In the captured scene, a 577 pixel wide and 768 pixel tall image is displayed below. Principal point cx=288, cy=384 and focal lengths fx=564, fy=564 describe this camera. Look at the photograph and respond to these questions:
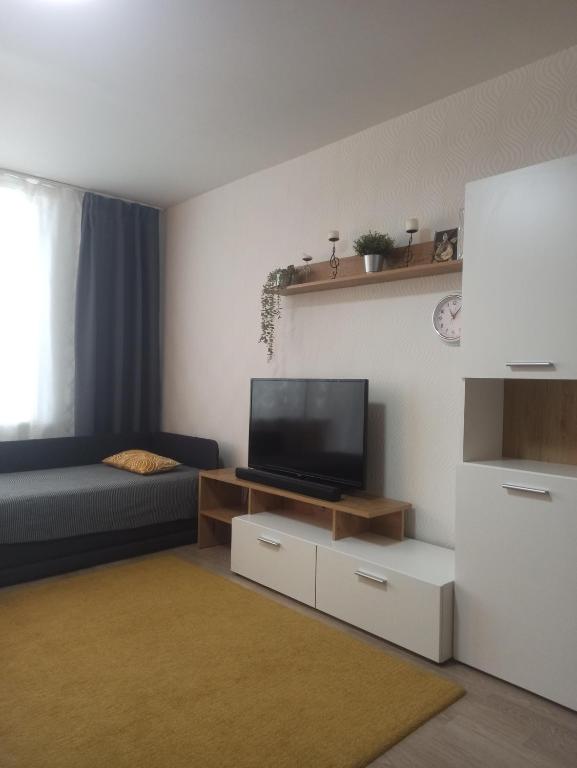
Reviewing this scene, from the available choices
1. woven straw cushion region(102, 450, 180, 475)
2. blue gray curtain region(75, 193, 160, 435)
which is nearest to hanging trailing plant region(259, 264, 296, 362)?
woven straw cushion region(102, 450, 180, 475)

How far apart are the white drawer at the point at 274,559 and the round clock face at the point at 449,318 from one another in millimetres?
1265

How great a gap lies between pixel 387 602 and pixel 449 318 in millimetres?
1391

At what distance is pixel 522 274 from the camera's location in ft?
7.11

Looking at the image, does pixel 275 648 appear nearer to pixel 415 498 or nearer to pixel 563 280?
pixel 415 498

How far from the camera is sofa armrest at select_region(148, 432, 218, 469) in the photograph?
4145mm

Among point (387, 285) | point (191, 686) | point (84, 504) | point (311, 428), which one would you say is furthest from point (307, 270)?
point (191, 686)

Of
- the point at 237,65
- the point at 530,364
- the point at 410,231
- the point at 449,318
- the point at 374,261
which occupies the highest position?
the point at 237,65

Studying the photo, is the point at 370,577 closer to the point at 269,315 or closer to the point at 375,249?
the point at 375,249

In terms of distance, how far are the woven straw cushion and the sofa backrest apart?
191mm

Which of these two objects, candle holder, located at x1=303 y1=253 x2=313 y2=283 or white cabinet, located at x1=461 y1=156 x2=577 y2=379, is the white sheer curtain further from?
white cabinet, located at x1=461 y1=156 x2=577 y2=379

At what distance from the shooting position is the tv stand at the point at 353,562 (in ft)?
7.81

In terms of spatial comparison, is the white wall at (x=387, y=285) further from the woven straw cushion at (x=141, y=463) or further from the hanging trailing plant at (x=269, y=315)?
the woven straw cushion at (x=141, y=463)

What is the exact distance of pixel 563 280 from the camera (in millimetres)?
2047

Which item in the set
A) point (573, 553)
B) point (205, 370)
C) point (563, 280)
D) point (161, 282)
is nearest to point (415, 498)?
point (573, 553)
